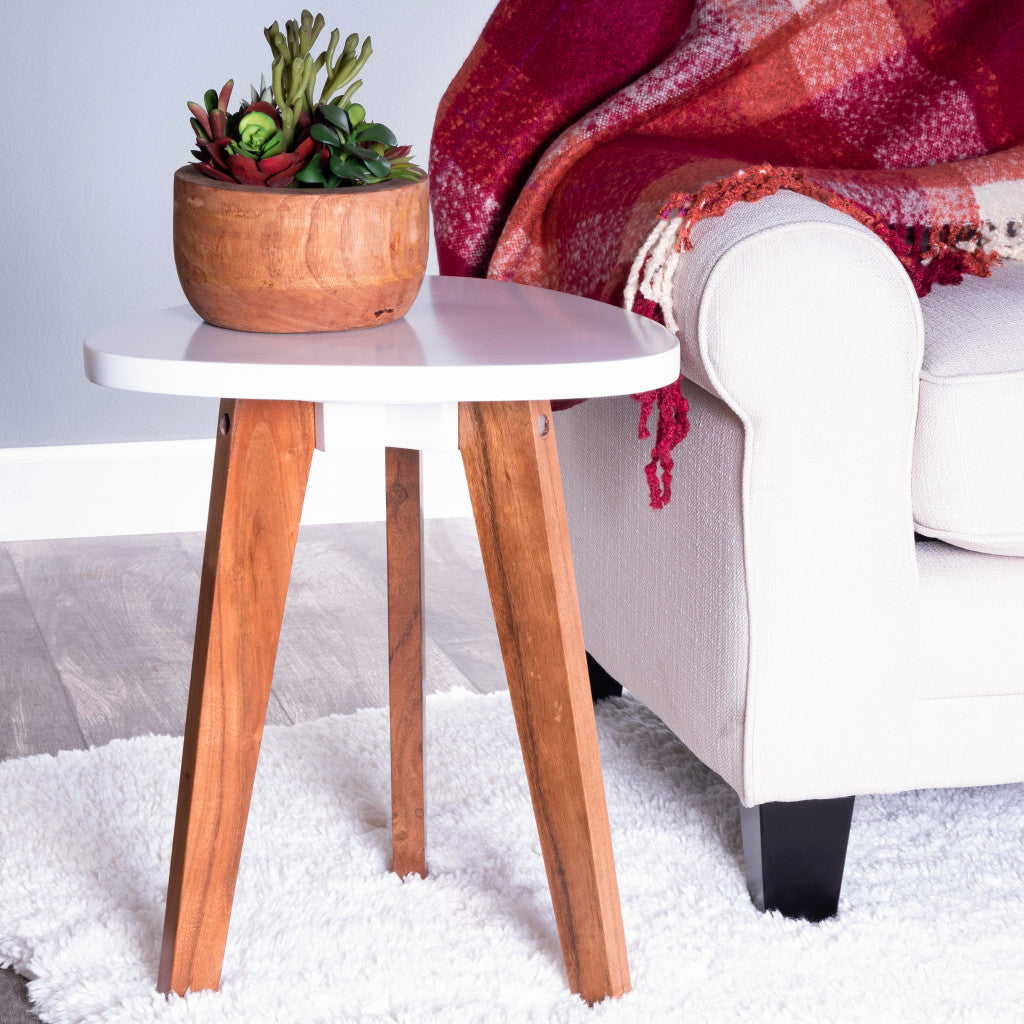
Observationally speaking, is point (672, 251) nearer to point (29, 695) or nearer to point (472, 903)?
point (472, 903)

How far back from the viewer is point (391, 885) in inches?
40.2

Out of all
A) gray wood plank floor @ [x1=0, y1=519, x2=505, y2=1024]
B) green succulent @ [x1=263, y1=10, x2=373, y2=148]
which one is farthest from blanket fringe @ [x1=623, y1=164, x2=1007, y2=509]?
gray wood plank floor @ [x1=0, y1=519, x2=505, y2=1024]

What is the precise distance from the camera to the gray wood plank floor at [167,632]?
1.42 metres

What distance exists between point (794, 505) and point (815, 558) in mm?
42

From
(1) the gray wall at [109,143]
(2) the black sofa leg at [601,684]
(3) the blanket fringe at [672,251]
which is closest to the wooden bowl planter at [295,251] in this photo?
(3) the blanket fringe at [672,251]

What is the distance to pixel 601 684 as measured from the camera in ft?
4.58

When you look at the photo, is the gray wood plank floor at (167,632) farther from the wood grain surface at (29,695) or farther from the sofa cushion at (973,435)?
the sofa cushion at (973,435)

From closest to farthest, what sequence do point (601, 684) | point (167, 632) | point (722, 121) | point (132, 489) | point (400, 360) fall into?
point (400, 360), point (722, 121), point (601, 684), point (167, 632), point (132, 489)

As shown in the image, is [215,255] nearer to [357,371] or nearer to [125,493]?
[357,371]

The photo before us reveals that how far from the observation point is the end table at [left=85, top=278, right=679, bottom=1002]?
28.3 inches

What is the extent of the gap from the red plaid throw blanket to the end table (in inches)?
9.8

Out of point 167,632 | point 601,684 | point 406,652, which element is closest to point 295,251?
point 406,652

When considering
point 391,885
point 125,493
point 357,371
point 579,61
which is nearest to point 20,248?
point 125,493

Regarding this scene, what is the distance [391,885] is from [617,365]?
50 cm
